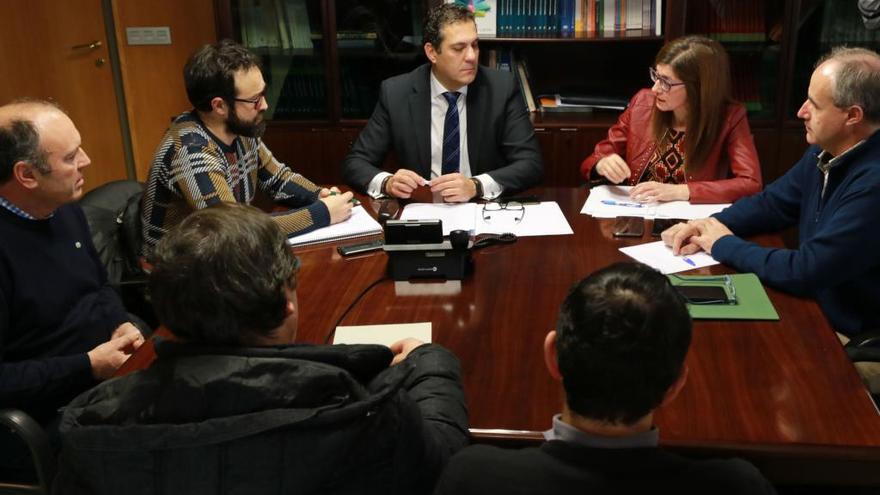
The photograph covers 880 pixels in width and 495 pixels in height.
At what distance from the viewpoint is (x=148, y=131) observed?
4.56 m

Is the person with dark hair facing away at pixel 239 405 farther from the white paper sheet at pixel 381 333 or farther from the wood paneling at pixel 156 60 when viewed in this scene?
the wood paneling at pixel 156 60

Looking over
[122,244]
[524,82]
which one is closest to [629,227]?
[122,244]

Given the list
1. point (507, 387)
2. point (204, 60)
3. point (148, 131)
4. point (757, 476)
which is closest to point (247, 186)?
point (204, 60)

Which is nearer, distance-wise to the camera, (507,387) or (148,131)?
(507,387)

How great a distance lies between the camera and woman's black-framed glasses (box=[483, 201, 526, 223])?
2361 millimetres

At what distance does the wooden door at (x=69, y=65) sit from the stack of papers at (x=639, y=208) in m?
3.12

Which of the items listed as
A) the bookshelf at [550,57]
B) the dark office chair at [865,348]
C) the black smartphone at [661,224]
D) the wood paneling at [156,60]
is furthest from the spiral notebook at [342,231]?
the wood paneling at [156,60]

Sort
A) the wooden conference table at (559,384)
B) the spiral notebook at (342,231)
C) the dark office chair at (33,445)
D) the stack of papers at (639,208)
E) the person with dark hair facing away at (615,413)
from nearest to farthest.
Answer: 1. the person with dark hair facing away at (615,413)
2. the wooden conference table at (559,384)
3. the dark office chair at (33,445)
4. the spiral notebook at (342,231)
5. the stack of papers at (639,208)

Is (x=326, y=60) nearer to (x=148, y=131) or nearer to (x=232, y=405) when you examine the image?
(x=148, y=131)

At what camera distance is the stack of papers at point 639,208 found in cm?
235

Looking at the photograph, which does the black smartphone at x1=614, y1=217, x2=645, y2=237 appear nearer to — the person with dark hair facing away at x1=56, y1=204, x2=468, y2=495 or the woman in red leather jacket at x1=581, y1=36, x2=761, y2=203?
the woman in red leather jacket at x1=581, y1=36, x2=761, y2=203

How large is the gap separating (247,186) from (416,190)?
0.55 m

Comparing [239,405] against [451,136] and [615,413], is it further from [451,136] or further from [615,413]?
[451,136]

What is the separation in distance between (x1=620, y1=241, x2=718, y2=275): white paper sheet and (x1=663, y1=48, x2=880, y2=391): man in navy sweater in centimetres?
2
